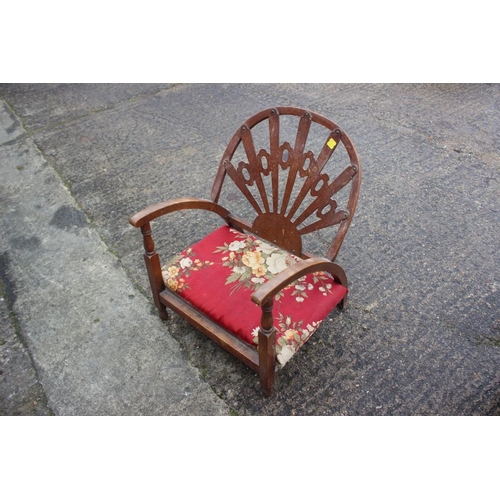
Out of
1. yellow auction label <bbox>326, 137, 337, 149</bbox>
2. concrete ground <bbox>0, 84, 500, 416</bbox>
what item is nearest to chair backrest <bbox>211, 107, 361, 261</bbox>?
yellow auction label <bbox>326, 137, 337, 149</bbox>

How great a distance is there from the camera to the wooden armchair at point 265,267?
1847 millimetres

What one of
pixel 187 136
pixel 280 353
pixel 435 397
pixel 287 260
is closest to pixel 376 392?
pixel 435 397

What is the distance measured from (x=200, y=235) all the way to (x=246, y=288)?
1.01m

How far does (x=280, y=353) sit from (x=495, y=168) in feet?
8.48

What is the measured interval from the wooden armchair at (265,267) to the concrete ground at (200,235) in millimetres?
298

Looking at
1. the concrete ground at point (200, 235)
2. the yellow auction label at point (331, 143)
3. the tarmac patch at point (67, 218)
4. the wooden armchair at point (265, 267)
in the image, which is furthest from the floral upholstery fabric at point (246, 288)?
the tarmac patch at point (67, 218)

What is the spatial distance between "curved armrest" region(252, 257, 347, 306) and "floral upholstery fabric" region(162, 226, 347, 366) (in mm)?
163

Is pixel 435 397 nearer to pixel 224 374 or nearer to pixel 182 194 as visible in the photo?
pixel 224 374

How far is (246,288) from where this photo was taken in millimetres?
1987

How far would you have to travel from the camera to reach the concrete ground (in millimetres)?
2066

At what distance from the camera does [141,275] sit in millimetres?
2648

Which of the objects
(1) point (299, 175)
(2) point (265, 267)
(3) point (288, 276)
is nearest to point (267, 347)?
(3) point (288, 276)

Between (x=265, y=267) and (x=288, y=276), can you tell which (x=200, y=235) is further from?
(x=288, y=276)

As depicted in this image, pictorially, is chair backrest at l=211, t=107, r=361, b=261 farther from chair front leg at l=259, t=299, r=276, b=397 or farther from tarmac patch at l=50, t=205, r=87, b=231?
tarmac patch at l=50, t=205, r=87, b=231
